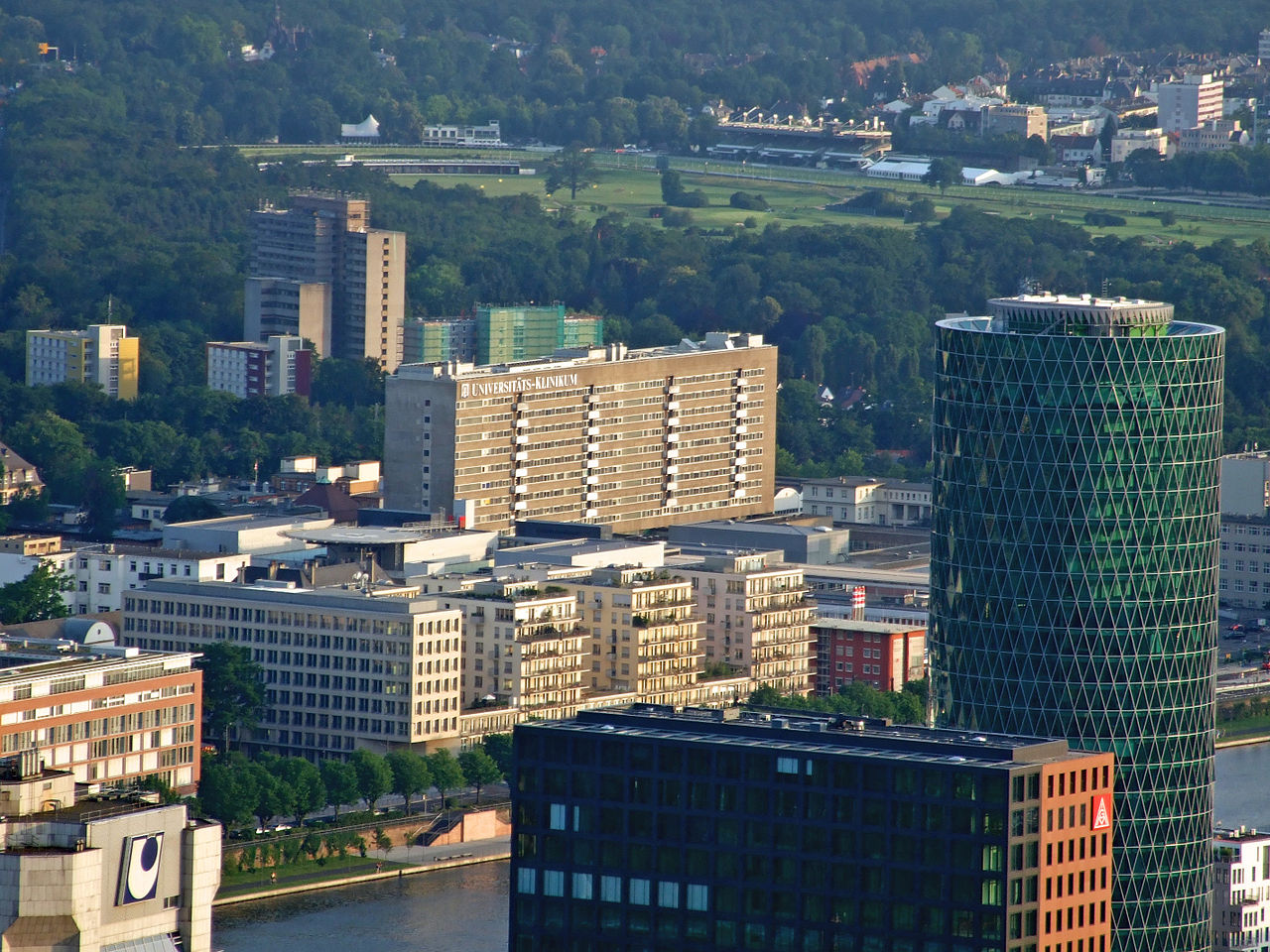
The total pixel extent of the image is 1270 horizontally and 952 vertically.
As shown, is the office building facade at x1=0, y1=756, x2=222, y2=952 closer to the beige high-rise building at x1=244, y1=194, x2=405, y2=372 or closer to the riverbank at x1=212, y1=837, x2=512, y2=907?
the riverbank at x1=212, y1=837, x2=512, y2=907

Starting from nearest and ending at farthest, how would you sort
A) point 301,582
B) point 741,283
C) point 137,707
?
1. point 137,707
2. point 301,582
3. point 741,283

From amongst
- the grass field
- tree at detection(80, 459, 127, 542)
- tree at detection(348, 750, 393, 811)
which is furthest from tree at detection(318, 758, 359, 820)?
the grass field

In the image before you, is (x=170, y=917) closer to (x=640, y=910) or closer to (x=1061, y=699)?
(x=640, y=910)

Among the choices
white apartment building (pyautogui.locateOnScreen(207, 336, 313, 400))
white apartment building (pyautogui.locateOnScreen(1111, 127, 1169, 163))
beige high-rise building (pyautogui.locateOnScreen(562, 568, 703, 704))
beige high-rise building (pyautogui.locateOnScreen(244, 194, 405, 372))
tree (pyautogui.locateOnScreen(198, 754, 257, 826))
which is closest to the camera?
tree (pyautogui.locateOnScreen(198, 754, 257, 826))

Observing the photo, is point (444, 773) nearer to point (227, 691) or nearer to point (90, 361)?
point (227, 691)

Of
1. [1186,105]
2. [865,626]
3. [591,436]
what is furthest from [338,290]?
[1186,105]

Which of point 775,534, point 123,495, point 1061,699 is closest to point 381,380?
point 123,495
